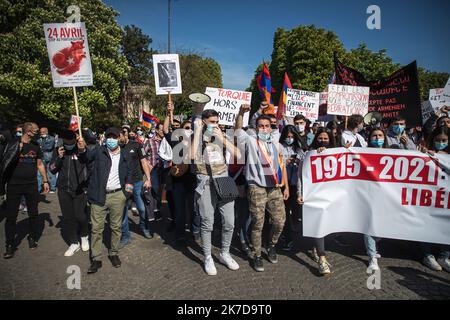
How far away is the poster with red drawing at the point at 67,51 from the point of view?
4555 mm

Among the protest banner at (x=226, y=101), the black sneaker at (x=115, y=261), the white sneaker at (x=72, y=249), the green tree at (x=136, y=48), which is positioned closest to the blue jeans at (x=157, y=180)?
the white sneaker at (x=72, y=249)

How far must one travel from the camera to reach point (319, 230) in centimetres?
401

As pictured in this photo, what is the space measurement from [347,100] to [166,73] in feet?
14.7

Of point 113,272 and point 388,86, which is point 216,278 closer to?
point 113,272

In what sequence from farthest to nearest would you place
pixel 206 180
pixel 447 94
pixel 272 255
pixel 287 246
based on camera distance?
1. pixel 447 94
2. pixel 287 246
3. pixel 272 255
4. pixel 206 180

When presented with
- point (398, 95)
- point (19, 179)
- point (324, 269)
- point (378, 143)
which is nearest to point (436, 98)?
point (398, 95)

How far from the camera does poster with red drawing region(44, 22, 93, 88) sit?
179 inches

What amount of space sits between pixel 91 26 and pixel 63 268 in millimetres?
21007

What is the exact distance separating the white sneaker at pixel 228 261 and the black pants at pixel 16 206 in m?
3.37

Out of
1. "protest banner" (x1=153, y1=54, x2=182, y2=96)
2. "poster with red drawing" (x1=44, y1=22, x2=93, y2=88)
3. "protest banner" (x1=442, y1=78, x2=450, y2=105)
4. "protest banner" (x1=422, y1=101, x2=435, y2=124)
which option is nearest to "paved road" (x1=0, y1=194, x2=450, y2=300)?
"poster with red drawing" (x1=44, y1=22, x2=93, y2=88)

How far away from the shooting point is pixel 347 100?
279 inches

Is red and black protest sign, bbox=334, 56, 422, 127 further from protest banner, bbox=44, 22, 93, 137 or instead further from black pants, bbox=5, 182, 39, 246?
black pants, bbox=5, 182, 39, 246

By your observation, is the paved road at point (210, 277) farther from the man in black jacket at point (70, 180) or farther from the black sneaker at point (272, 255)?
the man in black jacket at point (70, 180)

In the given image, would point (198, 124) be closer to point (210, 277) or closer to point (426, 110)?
point (210, 277)
